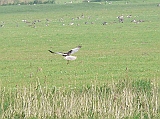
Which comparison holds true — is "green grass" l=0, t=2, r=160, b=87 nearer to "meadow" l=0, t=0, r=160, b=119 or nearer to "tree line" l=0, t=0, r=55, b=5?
"meadow" l=0, t=0, r=160, b=119

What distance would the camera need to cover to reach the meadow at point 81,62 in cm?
1190

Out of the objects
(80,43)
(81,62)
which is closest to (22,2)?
(80,43)

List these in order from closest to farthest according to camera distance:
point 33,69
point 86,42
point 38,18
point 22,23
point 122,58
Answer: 1. point 33,69
2. point 122,58
3. point 86,42
4. point 22,23
5. point 38,18

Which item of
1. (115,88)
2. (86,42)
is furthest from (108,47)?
(115,88)

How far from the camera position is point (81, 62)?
20.8m

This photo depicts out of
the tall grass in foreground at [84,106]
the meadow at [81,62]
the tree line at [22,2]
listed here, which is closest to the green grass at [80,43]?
the meadow at [81,62]

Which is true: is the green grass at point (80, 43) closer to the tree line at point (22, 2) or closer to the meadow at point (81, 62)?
the meadow at point (81, 62)

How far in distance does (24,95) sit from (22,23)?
25.6m

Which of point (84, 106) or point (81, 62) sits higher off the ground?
point (84, 106)

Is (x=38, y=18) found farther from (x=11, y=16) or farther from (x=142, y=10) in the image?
(x=142, y=10)

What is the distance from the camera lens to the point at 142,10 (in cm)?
4284

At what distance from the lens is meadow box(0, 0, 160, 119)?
468 inches

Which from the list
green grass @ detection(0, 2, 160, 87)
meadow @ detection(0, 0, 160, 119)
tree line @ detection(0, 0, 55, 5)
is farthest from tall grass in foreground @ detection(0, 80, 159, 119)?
tree line @ detection(0, 0, 55, 5)

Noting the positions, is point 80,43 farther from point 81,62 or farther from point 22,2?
point 22,2
